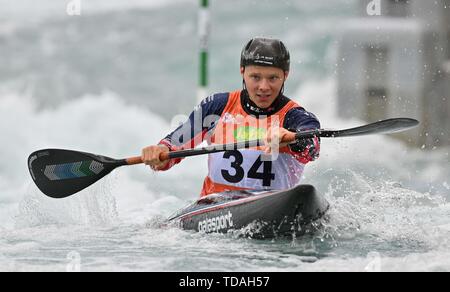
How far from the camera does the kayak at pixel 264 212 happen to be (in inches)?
148

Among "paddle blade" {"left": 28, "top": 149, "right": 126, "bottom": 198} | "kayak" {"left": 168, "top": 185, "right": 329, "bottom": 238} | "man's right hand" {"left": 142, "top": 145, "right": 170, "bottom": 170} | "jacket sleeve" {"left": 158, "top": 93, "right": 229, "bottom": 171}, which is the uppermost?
"jacket sleeve" {"left": 158, "top": 93, "right": 229, "bottom": 171}

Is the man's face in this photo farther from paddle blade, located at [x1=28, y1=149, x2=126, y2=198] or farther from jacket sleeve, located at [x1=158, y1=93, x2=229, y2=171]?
paddle blade, located at [x1=28, y1=149, x2=126, y2=198]

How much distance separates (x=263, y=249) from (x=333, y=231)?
47 cm

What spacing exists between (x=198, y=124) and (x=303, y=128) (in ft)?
2.20

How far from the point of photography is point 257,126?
421cm

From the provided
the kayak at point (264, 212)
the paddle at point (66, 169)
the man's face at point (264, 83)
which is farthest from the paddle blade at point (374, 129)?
the paddle at point (66, 169)

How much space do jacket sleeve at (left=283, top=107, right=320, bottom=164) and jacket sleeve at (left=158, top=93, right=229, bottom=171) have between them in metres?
0.41

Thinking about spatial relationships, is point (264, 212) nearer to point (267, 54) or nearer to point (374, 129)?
point (374, 129)

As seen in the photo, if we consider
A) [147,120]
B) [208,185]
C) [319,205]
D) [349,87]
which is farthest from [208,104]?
[349,87]

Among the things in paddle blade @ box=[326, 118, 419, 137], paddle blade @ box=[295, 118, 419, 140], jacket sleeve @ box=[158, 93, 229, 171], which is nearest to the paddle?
jacket sleeve @ box=[158, 93, 229, 171]

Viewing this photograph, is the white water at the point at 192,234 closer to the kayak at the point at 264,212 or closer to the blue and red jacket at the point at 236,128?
the kayak at the point at 264,212

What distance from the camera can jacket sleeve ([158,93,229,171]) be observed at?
4363 mm

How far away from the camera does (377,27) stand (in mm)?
12938
